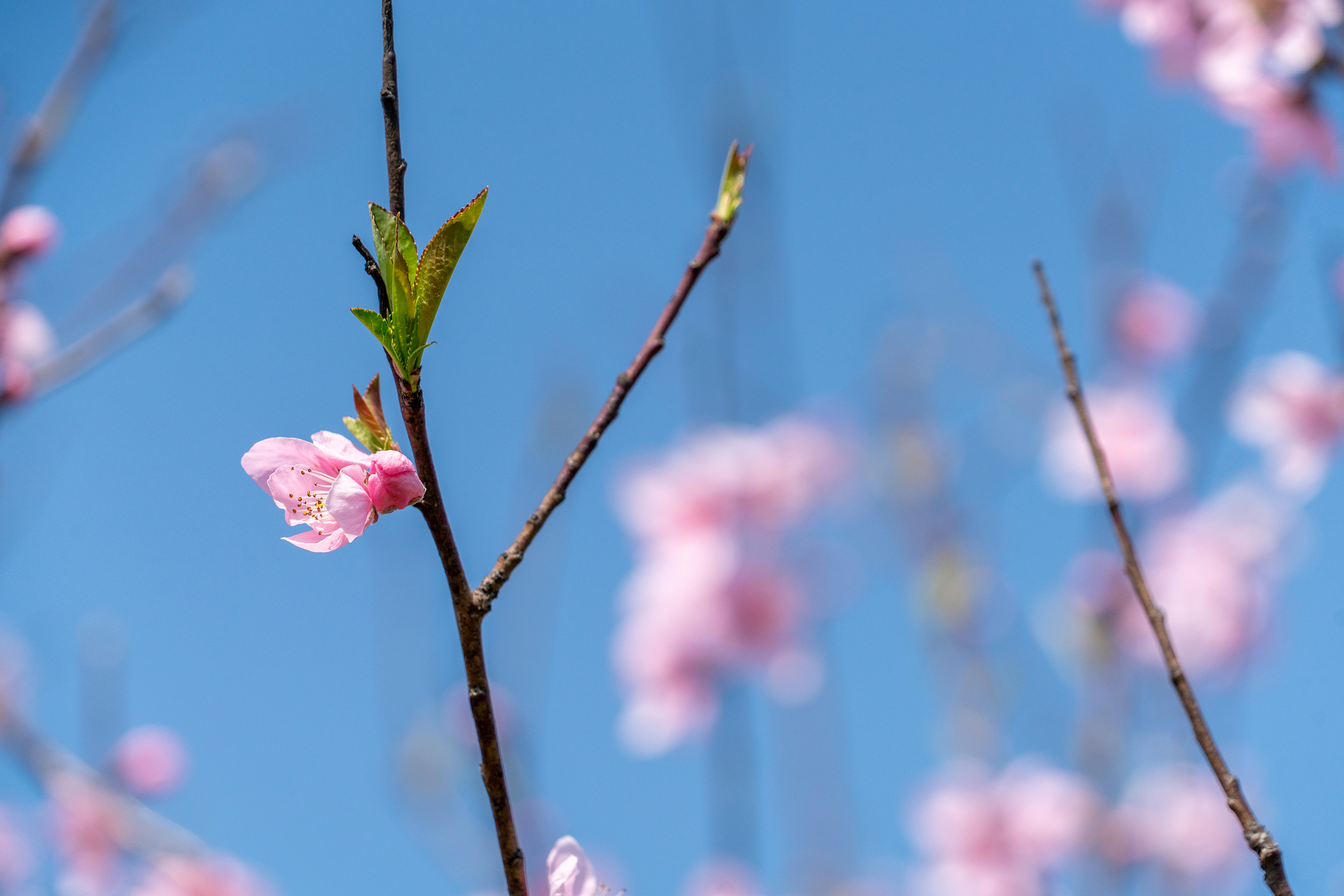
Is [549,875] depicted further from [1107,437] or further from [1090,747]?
[1107,437]

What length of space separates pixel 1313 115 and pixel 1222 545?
8.50ft

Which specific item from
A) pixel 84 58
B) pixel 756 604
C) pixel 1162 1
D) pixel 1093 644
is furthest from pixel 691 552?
pixel 84 58

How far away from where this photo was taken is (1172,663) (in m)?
0.73

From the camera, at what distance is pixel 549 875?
740 mm

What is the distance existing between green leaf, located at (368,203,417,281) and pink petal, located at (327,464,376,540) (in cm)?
15

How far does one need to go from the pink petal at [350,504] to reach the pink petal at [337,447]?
3cm

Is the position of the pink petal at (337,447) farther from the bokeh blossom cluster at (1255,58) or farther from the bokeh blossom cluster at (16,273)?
the bokeh blossom cluster at (1255,58)

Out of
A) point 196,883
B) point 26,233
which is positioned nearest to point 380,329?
point 26,233

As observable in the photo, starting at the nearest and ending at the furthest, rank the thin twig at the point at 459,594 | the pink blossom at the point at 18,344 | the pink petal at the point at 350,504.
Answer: the thin twig at the point at 459,594 < the pink petal at the point at 350,504 < the pink blossom at the point at 18,344

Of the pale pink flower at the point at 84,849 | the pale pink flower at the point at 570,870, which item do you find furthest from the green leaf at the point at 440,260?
the pale pink flower at the point at 84,849

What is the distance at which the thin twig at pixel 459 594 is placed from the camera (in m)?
0.55

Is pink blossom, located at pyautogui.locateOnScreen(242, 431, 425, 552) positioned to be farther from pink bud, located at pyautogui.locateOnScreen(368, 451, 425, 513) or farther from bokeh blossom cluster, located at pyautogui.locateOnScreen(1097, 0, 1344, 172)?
bokeh blossom cluster, located at pyautogui.locateOnScreen(1097, 0, 1344, 172)

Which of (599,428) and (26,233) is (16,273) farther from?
(599,428)

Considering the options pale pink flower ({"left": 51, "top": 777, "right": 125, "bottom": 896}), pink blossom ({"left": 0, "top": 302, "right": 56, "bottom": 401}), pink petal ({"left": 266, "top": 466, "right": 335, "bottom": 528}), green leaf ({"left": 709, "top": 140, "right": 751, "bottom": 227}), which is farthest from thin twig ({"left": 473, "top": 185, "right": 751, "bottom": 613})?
pale pink flower ({"left": 51, "top": 777, "right": 125, "bottom": 896})
